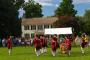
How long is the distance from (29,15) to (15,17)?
63.1 m

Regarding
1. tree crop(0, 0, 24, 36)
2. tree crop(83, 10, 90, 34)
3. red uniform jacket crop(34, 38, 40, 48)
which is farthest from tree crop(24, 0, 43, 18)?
red uniform jacket crop(34, 38, 40, 48)

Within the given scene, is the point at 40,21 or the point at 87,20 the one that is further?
the point at 87,20

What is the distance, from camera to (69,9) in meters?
138

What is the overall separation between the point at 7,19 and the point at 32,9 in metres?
61.3

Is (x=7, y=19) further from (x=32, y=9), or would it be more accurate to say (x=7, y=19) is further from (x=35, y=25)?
(x=32, y=9)

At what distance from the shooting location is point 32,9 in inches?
5679

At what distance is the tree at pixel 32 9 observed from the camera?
144m

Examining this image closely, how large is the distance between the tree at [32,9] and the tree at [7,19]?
190 feet

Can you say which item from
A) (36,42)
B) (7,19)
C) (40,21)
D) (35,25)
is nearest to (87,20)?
(40,21)

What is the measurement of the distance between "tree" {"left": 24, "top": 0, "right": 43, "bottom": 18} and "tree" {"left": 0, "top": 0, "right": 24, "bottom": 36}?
57.8 metres

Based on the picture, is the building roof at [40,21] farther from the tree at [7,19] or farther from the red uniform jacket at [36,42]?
the red uniform jacket at [36,42]

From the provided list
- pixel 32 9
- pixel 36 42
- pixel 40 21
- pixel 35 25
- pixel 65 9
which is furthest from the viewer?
pixel 32 9

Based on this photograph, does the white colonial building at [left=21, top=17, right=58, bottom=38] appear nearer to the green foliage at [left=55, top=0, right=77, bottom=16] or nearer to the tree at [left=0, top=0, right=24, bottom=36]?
the green foliage at [left=55, top=0, right=77, bottom=16]

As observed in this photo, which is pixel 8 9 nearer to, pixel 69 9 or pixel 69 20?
pixel 69 20
